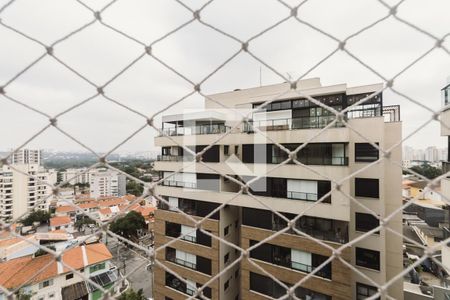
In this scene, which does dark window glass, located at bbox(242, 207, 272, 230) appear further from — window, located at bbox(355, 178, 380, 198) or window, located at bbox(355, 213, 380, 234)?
window, located at bbox(355, 178, 380, 198)

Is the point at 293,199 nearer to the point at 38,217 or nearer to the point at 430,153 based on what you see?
the point at 430,153

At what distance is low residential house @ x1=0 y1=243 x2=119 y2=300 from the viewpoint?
5.67 m

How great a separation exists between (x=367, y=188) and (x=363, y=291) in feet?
5.14

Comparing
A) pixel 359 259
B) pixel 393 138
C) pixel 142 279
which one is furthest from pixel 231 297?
pixel 142 279

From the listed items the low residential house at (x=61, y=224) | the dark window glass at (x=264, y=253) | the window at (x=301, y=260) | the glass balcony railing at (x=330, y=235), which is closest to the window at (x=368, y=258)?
the glass balcony railing at (x=330, y=235)

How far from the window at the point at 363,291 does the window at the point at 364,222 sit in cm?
82

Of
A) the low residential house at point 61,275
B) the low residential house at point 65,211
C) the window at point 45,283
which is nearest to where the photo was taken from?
the low residential house at point 61,275

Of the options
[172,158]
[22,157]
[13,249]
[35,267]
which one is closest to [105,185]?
[13,249]

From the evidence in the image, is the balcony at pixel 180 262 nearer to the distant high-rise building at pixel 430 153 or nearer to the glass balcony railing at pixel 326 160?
the glass balcony railing at pixel 326 160

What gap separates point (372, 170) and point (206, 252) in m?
3.15

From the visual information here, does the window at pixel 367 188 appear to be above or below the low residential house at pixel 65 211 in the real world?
above

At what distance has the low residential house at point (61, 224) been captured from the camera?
1494 cm

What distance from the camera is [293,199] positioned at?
3549 millimetres

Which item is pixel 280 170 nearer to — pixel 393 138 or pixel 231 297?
pixel 393 138
